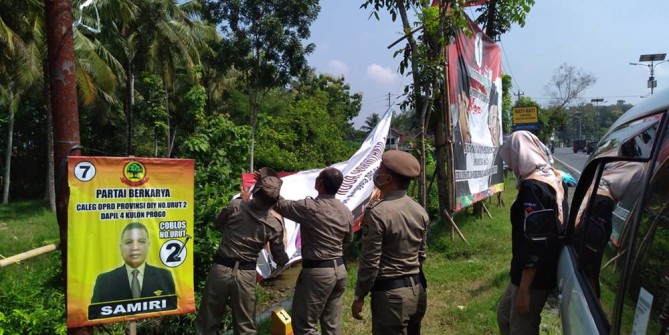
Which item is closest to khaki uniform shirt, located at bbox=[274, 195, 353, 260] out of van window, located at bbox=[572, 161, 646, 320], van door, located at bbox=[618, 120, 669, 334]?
van window, located at bbox=[572, 161, 646, 320]

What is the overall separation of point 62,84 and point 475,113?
796 cm

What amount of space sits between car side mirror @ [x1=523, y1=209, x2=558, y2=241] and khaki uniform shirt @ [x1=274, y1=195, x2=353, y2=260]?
1868mm

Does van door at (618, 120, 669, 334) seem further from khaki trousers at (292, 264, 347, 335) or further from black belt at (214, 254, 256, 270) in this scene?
black belt at (214, 254, 256, 270)

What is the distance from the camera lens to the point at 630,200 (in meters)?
2.12

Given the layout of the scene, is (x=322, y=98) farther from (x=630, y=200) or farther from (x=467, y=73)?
(x=630, y=200)

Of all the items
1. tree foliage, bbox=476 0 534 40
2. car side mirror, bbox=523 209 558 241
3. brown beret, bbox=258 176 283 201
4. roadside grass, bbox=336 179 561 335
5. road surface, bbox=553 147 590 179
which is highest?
tree foliage, bbox=476 0 534 40

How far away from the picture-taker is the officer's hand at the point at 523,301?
10.4 ft

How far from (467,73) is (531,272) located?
6855mm

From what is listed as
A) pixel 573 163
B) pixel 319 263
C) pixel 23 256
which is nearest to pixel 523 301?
pixel 319 263

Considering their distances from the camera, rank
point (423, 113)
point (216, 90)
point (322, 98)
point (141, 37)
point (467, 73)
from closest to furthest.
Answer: point (423, 113)
point (467, 73)
point (141, 37)
point (322, 98)
point (216, 90)

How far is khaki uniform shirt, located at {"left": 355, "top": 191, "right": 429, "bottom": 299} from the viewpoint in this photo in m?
3.54

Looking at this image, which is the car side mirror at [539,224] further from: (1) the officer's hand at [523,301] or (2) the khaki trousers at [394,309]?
(2) the khaki trousers at [394,309]

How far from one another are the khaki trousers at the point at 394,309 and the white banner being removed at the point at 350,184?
2.63 m

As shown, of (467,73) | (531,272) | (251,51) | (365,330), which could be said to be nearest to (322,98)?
(251,51)
